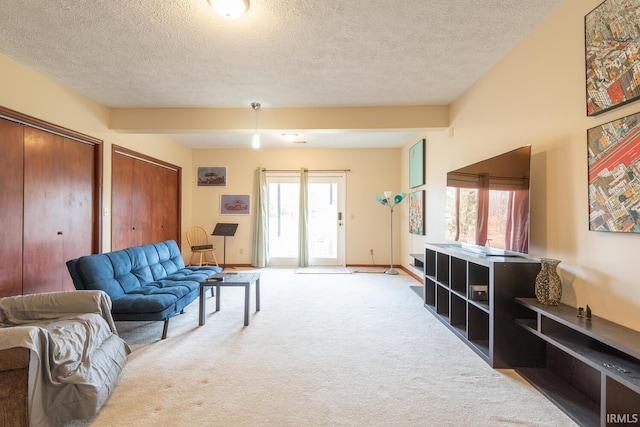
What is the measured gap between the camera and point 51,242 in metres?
3.10

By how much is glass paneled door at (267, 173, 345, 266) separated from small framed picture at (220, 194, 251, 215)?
537mm

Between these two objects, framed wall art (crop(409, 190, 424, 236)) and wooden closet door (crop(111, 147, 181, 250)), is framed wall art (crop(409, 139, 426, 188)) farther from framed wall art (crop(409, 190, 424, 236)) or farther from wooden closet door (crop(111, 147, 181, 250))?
wooden closet door (crop(111, 147, 181, 250))

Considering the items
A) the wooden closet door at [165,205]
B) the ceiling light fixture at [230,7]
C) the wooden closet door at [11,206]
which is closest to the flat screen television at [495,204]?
the ceiling light fixture at [230,7]

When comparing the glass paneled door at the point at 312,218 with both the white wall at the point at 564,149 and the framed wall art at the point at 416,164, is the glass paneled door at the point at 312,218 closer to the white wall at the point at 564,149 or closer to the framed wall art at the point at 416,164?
the framed wall art at the point at 416,164

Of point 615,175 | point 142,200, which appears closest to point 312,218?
point 142,200

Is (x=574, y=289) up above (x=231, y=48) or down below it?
below

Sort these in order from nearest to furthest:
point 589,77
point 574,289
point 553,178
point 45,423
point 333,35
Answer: point 45,423 → point 589,77 → point 574,289 → point 553,178 → point 333,35

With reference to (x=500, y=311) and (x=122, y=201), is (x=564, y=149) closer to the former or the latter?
(x=500, y=311)

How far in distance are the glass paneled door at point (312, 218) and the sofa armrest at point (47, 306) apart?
14.0 feet

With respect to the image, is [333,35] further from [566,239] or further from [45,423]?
[45,423]

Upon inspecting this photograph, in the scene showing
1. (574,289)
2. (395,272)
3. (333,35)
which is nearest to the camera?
(574,289)

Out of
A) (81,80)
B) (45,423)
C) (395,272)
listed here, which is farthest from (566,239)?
(81,80)

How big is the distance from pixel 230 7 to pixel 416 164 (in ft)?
13.0

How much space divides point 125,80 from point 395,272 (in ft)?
17.0
